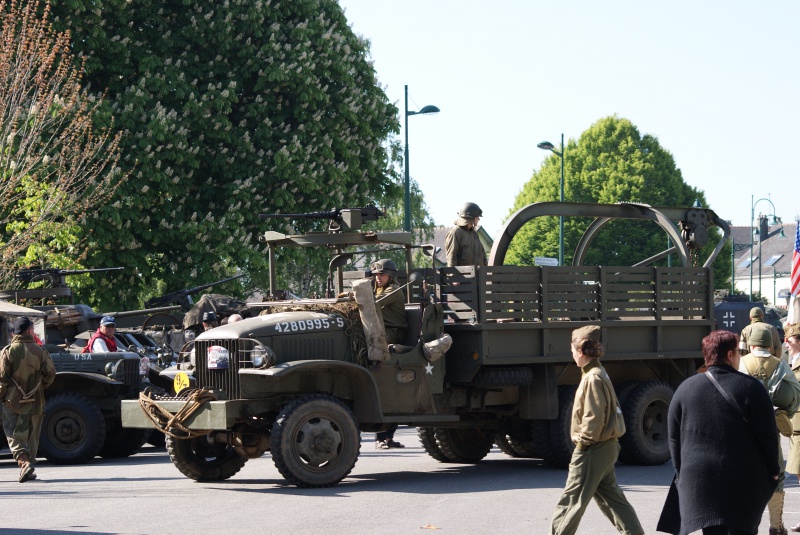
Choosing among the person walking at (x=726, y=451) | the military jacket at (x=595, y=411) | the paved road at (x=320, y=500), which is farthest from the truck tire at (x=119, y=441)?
the person walking at (x=726, y=451)

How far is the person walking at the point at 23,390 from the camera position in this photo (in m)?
14.4

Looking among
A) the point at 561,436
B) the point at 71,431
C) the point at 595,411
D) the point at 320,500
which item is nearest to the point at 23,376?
the point at 71,431

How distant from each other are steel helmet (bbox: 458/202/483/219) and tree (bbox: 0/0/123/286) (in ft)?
37.8

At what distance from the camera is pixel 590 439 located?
8.70m

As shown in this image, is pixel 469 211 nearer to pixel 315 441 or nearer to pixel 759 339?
pixel 315 441

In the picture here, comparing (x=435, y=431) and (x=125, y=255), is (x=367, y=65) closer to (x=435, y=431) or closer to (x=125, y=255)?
(x=125, y=255)

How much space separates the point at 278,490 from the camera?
1275 cm

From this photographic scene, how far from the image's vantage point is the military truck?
42.1 ft

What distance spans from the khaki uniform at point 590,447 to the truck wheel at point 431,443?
6.86m

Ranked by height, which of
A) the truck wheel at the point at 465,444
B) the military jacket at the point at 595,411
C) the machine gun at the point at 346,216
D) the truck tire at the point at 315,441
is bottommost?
the truck wheel at the point at 465,444

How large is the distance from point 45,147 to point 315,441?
1554 centimetres

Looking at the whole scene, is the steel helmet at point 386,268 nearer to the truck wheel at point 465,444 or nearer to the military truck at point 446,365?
the military truck at point 446,365

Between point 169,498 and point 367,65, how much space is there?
20.9 metres

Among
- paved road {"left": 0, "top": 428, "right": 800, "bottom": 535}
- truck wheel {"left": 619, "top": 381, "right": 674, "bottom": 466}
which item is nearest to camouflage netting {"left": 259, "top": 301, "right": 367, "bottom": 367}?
paved road {"left": 0, "top": 428, "right": 800, "bottom": 535}
